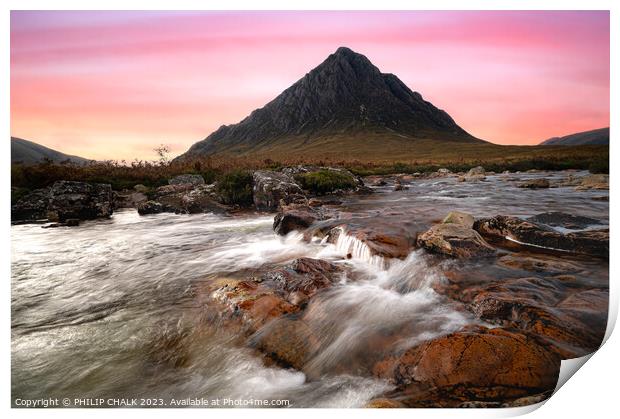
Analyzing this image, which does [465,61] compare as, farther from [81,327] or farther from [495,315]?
[81,327]

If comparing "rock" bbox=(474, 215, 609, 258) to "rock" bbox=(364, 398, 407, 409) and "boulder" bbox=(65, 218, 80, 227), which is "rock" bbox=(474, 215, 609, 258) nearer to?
"rock" bbox=(364, 398, 407, 409)

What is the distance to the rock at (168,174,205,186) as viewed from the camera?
1465cm

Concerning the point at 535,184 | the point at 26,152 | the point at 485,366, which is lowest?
the point at 485,366

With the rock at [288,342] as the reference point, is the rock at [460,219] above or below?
above

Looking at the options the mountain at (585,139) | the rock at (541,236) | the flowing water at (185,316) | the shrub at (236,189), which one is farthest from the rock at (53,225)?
the mountain at (585,139)


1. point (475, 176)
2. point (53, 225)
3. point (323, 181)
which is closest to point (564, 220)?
point (323, 181)

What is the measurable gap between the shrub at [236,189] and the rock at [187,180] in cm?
256

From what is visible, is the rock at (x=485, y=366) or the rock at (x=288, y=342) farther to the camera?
the rock at (x=288, y=342)

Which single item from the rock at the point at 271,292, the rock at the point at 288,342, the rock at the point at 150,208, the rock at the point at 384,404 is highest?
the rock at the point at 150,208

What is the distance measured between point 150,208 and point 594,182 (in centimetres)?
1207

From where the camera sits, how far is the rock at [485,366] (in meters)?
2.77

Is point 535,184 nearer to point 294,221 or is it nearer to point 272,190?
point 294,221

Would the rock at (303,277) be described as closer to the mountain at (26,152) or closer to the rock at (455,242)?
the rock at (455,242)

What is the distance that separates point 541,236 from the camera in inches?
206
